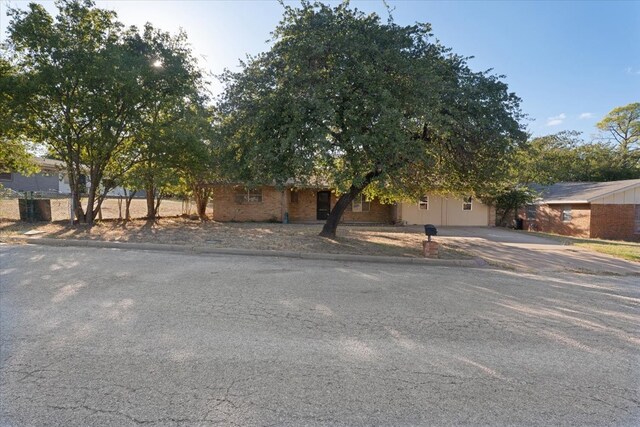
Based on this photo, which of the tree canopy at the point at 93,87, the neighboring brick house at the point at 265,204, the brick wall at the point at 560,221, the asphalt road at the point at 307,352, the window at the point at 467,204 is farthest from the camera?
the window at the point at 467,204

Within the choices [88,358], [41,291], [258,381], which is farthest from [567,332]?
[41,291]

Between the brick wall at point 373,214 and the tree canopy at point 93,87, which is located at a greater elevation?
the tree canopy at point 93,87

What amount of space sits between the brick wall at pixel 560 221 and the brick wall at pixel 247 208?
17942mm

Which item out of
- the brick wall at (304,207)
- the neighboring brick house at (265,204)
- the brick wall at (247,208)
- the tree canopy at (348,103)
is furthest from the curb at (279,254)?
the brick wall at (304,207)

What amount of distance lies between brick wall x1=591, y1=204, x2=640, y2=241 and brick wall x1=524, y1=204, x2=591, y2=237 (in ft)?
1.19

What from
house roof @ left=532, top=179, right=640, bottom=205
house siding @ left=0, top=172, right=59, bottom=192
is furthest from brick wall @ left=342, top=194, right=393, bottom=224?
house siding @ left=0, top=172, right=59, bottom=192

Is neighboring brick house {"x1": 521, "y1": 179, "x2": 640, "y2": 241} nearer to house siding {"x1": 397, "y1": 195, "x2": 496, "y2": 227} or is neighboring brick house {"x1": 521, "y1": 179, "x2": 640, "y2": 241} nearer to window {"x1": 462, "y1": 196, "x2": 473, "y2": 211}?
house siding {"x1": 397, "y1": 195, "x2": 496, "y2": 227}

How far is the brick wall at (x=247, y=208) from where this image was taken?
2036 cm

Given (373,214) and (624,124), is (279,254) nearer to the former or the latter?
(373,214)

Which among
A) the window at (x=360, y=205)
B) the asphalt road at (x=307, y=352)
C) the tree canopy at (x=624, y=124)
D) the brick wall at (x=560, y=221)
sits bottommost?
the asphalt road at (x=307, y=352)

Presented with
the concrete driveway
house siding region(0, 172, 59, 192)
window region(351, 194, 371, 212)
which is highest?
house siding region(0, 172, 59, 192)

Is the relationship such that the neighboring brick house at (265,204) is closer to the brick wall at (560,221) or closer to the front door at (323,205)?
the front door at (323,205)

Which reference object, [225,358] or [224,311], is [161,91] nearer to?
[224,311]

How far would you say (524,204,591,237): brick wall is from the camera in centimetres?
1880
